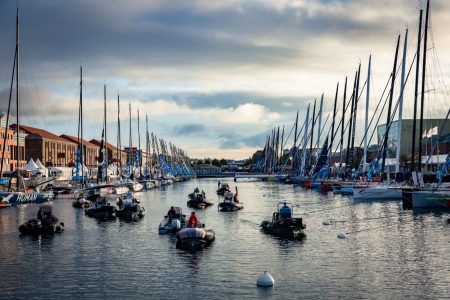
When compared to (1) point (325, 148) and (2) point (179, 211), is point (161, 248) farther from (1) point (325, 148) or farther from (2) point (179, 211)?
(1) point (325, 148)

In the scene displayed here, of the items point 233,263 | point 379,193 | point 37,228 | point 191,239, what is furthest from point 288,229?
point 379,193

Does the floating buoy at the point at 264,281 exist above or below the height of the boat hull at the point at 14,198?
below

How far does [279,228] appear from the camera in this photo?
190ft

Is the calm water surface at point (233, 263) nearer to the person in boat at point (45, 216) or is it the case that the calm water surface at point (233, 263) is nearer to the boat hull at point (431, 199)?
the person in boat at point (45, 216)

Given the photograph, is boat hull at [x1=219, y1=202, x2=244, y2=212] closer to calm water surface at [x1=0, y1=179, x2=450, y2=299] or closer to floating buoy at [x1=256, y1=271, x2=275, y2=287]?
calm water surface at [x1=0, y1=179, x2=450, y2=299]

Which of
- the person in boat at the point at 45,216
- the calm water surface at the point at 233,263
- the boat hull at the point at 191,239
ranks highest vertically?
the person in boat at the point at 45,216

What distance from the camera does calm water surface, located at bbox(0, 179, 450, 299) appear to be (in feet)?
116

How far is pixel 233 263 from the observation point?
43500mm

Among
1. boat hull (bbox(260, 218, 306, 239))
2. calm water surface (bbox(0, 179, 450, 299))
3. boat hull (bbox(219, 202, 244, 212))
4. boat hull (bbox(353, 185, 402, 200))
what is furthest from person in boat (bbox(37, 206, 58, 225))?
boat hull (bbox(353, 185, 402, 200))

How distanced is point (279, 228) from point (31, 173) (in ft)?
315

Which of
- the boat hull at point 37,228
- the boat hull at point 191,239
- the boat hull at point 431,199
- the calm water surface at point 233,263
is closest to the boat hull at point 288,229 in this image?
the calm water surface at point 233,263

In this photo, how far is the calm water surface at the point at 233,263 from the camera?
1393 inches

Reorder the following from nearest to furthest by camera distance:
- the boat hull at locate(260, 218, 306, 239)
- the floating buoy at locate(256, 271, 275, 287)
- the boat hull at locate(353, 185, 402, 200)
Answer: the floating buoy at locate(256, 271, 275, 287) < the boat hull at locate(260, 218, 306, 239) < the boat hull at locate(353, 185, 402, 200)

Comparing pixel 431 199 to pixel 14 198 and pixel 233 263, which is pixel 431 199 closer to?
pixel 233 263
